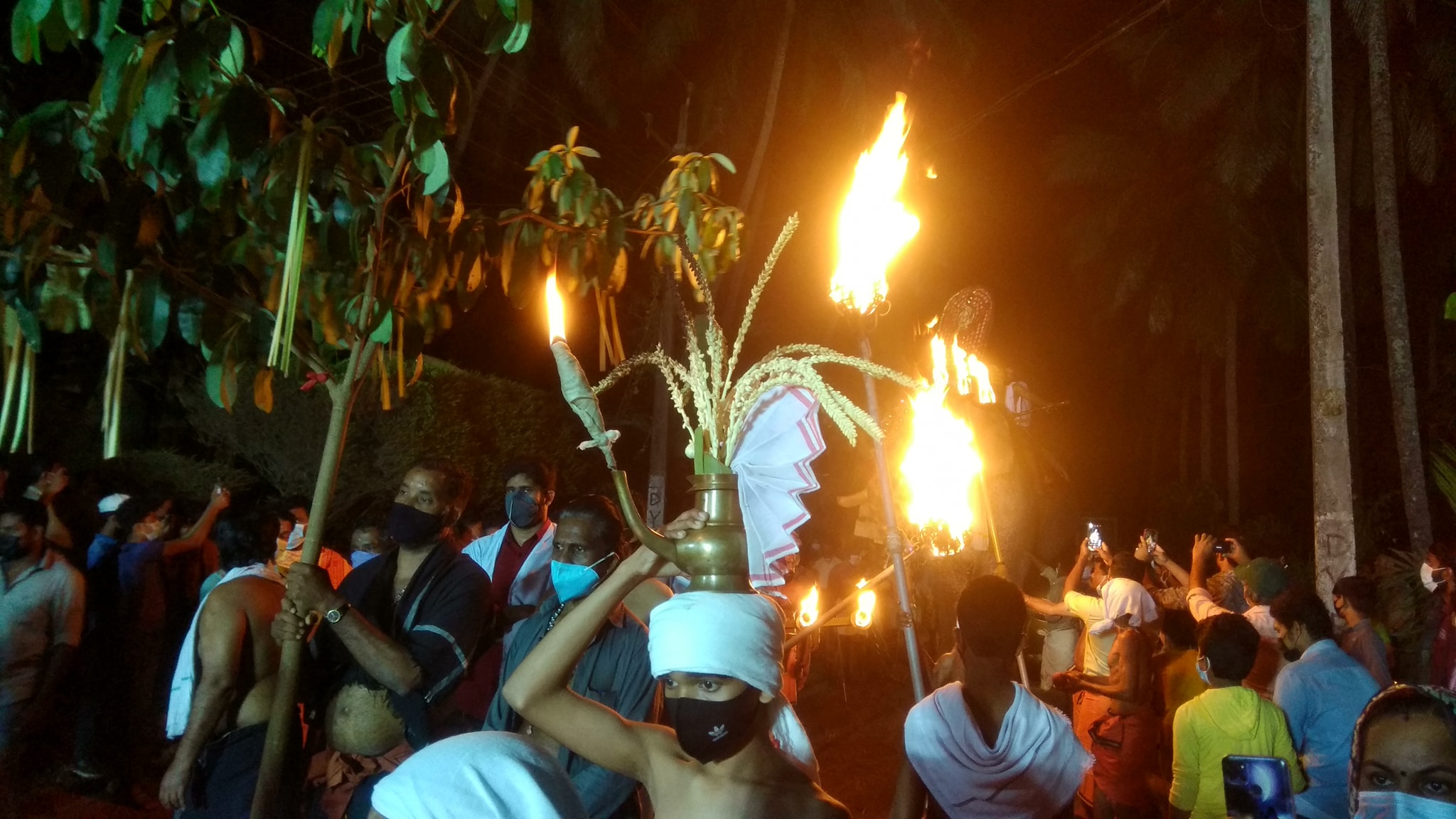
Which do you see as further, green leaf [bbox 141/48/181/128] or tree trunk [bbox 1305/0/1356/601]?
tree trunk [bbox 1305/0/1356/601]

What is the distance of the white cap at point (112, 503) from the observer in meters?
8.17

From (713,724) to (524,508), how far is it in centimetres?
342

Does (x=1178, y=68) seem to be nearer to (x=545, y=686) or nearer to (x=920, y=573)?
(x=920, y=573)

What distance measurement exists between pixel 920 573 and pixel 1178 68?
67.6 ft

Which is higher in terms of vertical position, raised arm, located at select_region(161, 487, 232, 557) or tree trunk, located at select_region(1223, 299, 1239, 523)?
tree trunk, located at select_region(1223, 299, 1239, 523)

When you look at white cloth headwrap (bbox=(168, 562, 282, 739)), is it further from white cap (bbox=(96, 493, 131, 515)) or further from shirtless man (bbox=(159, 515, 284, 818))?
white cap (bbox=(96, 493, 131, 515))

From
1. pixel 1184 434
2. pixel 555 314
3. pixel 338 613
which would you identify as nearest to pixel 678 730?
pixel 555 314

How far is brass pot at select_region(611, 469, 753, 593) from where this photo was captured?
8.09 ft

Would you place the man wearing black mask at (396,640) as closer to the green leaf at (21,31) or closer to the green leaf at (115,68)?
the green leaf at (115,68)

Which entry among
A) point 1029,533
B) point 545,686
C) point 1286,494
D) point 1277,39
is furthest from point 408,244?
point 1286,494

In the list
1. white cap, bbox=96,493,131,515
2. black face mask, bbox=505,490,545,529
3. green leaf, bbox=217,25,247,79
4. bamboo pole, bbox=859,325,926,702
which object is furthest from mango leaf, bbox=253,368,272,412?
white cap, bbox=96,493,131,515

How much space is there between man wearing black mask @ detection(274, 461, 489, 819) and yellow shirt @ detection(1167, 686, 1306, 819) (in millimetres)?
3419

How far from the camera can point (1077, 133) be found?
31016mm

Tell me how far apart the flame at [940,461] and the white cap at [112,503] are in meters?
6.36
